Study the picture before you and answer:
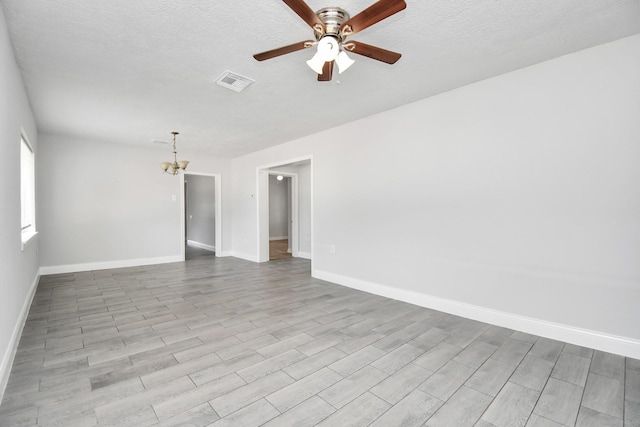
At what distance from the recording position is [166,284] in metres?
4.65

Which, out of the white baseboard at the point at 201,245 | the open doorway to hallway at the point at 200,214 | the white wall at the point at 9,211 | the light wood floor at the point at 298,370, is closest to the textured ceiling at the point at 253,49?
the white wall at the point at 9,211

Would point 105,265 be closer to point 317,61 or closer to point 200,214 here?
point 200,214

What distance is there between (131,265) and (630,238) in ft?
24.2

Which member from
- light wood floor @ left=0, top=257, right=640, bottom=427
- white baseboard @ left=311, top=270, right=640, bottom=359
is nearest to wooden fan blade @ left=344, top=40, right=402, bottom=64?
light wood floor @ left=0, top=257, right=640, bottom=427

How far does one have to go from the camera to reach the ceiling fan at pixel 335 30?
1.55 meters

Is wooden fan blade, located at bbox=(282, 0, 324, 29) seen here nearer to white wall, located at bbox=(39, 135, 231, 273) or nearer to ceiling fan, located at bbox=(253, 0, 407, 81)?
ceiling fan, located at bbox=(253, 0, 407, 81)

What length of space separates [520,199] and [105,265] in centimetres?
688

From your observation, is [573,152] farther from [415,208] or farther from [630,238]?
[415,208]

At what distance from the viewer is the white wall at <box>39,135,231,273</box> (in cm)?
534

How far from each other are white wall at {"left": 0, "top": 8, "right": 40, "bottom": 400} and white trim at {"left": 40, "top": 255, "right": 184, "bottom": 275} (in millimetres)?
2980

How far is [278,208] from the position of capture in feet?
34.1

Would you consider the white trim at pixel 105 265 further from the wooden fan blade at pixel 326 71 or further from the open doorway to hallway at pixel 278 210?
the wooden fan blade at pixel 326 71

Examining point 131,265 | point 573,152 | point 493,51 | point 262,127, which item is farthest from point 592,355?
point 131,265

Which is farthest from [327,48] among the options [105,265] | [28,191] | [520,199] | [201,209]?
[201,209]
